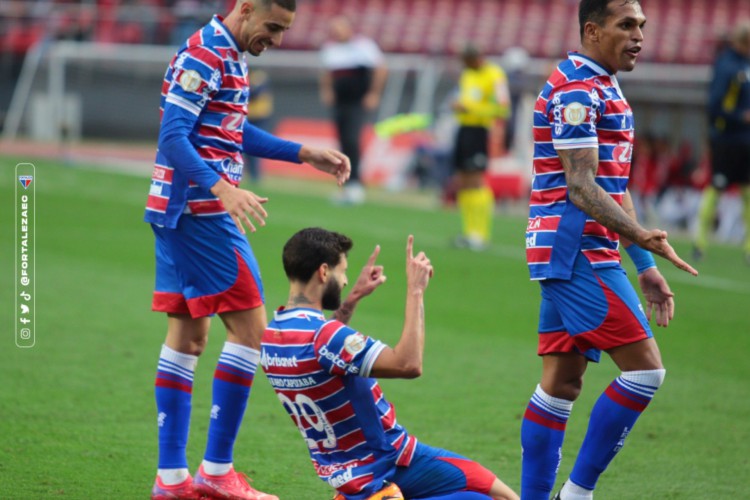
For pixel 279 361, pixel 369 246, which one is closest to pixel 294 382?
pixel 279 361

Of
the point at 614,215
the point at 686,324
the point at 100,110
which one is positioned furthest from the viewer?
the point at 100,110

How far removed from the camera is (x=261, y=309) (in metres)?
4.95

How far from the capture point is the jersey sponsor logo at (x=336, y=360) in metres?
3.88

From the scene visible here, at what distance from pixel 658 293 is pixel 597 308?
0.48 m

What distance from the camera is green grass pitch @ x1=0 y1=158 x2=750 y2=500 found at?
5285 mm

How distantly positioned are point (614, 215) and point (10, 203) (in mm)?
11946

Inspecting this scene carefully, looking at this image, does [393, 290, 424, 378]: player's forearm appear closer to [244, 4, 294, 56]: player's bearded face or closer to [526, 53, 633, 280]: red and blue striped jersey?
[526, 53, 633, 280]: red and blue striped jersey

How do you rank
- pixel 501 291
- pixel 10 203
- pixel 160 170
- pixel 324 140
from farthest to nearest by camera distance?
pixel 324 140
pixel 10 203
pixel 501 291
pixel 160 170

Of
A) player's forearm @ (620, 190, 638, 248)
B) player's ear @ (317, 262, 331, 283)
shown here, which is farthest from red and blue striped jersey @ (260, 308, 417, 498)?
player's forearm @ (620, 190, 638, 248)

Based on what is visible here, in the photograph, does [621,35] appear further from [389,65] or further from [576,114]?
[389,65]

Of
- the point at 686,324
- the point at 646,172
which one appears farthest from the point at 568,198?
the point at 646,172

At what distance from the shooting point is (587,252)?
4379 mm

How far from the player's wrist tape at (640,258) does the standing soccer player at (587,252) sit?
0.65 feet

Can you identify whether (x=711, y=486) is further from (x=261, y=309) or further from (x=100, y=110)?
(x=100, y=110)
